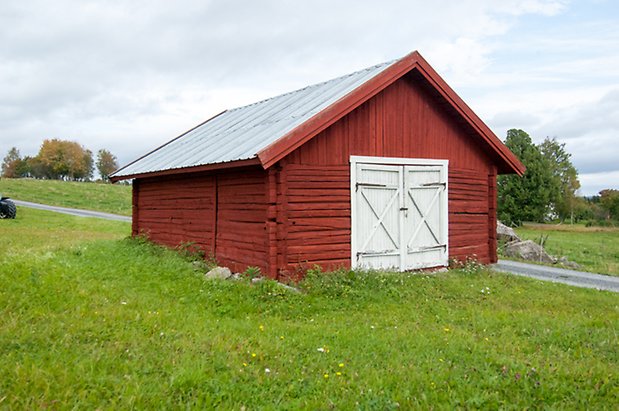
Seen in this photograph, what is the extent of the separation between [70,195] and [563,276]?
142 feet

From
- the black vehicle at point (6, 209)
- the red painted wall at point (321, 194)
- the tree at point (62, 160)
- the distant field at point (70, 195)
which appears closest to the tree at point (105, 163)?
the tree at point (62, 160)

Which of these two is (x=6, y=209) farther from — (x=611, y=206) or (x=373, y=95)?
(x=611, y=206)

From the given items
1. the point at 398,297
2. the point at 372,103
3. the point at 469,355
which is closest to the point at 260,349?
the point at 469,355

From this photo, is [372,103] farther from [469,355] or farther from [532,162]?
[532,162]

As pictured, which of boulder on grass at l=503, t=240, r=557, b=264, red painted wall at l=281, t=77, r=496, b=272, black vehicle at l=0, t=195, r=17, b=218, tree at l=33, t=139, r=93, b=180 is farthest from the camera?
tree at l=33, t=139, r=93, b=180

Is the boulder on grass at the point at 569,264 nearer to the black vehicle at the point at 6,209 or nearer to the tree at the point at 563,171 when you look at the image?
the black vehicle at the point at 6,209

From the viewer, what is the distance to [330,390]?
5.29 meters

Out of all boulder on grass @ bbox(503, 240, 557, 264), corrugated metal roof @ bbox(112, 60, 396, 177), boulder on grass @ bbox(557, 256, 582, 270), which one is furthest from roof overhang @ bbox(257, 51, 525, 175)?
boulder on grass @ bbox(503, 240, 557, 264)

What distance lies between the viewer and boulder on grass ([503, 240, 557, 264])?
1912 cm

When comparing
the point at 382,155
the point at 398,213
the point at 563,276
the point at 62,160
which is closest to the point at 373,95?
the point at 382,155

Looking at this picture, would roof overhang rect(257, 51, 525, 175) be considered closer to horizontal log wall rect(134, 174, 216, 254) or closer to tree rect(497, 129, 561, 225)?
horizontal log wall rect(134, 174, 216, 254)

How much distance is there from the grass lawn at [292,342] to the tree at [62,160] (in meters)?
75.9

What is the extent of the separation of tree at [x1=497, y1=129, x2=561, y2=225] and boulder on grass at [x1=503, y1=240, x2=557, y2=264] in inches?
930

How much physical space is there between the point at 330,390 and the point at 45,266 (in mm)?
7004
